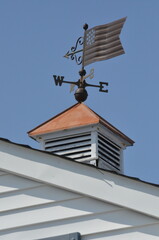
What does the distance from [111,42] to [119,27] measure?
1.20 feet

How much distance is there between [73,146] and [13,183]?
4844 mm

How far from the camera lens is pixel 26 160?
225 inches

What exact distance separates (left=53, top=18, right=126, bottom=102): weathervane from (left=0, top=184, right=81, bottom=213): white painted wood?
17.2 ft

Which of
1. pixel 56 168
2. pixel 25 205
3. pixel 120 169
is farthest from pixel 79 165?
pixel 120 169

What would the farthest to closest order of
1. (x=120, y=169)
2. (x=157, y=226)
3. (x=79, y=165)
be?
(x=120, y=169) < (x=79, y=165) < (x=157, y=226)

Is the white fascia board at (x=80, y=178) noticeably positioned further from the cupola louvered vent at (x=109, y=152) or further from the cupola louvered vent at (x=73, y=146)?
the cupola louvered vent at (x=109, y=152)

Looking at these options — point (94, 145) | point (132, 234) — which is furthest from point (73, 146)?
point (132, 234)

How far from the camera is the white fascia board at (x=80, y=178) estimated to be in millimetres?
5355

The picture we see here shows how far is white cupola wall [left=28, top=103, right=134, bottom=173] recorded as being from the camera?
9.75 m

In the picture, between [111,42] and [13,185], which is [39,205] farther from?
[111,42]

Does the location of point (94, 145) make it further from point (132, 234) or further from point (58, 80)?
point (132, 234)

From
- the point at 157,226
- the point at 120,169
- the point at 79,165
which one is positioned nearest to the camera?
the point at 157,226

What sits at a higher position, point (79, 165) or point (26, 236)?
point (79, 165)

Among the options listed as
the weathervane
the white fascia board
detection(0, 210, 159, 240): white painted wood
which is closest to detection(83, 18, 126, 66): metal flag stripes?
the weathervane
